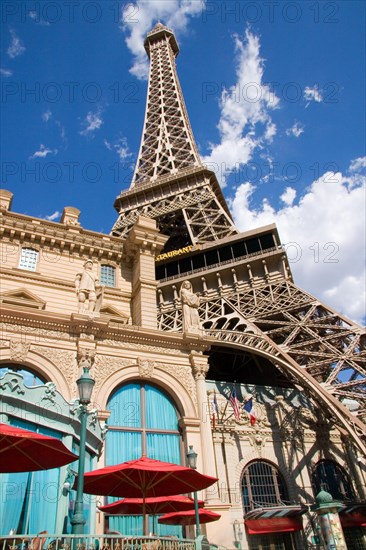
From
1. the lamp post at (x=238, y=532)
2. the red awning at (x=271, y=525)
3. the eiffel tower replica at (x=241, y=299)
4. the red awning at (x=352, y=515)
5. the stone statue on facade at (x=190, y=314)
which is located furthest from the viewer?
the eiffel tower replica at (x=241, y=299)

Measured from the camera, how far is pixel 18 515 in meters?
11.2

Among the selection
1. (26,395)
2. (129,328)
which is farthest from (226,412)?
(26,395)

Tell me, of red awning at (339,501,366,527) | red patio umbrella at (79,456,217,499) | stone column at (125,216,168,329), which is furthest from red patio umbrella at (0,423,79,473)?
red awning at (339,501,366,527)

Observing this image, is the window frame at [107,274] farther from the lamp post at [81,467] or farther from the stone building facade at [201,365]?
the lamp post at [81,467]

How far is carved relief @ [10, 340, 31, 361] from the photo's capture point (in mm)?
15531

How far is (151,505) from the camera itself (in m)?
13.1

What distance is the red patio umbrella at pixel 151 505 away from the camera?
42.0 feet

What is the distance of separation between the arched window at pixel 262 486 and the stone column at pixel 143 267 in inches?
376

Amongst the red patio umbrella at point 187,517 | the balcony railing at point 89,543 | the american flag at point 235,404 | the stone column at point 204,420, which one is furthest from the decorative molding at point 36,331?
the american flag at point 235,404

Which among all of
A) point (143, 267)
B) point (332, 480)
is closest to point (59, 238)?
point (143, 267)

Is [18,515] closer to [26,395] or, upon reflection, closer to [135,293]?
[26,395]

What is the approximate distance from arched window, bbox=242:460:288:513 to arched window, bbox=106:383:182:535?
26.7 feet

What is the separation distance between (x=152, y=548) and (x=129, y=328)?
428 inches

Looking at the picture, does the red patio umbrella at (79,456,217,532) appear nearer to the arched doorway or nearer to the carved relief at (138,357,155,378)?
the carved relief at (138,357,155,378)
